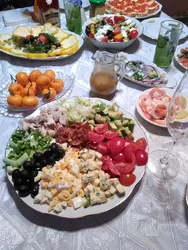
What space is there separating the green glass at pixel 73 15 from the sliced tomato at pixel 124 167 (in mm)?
997

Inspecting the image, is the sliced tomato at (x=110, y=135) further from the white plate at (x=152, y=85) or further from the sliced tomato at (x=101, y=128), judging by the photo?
the white plate at (x=152, y=85)

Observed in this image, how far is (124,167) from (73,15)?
1020 millimetres

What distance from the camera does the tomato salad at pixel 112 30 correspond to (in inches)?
53.4

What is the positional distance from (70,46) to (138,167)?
805 millimetres

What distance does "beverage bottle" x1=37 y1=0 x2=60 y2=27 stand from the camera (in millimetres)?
1380

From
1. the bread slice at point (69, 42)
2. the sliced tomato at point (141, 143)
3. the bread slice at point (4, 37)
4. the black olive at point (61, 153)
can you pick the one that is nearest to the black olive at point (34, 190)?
the black olive at point (61, 153)

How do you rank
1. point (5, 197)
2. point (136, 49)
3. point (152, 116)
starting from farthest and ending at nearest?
point (136, 49) → point (152, 116) → point (5, 197)

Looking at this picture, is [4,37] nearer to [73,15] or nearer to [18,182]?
[73,15]

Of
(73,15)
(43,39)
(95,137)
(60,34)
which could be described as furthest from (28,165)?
(73,15)

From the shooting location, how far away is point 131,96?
3.72 ft

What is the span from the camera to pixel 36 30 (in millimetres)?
1439

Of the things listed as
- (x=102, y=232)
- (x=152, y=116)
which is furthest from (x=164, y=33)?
(x=102, y=232)

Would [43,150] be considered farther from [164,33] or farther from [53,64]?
[164,33]

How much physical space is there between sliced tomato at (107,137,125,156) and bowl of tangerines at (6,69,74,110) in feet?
1.26
